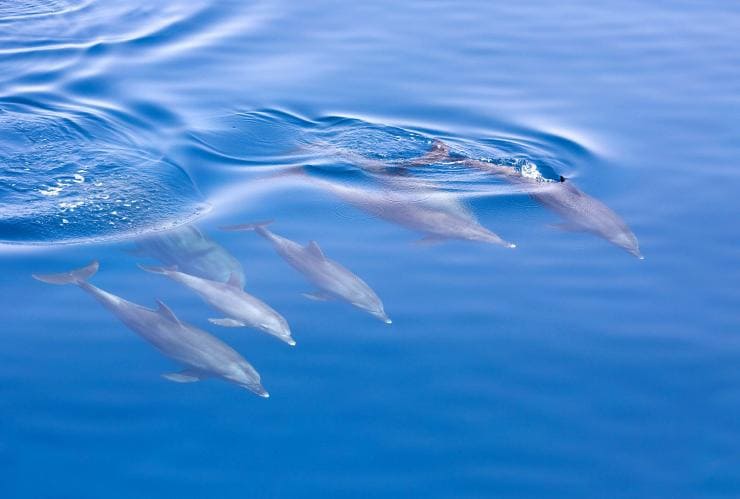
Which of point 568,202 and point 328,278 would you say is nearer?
point 328,278

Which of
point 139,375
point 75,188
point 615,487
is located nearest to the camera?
point 615,487

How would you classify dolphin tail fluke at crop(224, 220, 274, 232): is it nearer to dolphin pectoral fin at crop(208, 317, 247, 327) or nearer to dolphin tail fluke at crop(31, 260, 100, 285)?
dolphin tail fluke at crop(31, 260, 100, 285)

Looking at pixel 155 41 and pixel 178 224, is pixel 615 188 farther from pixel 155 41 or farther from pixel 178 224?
pixel 155 41

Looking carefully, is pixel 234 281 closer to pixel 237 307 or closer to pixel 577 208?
pixel 237 307

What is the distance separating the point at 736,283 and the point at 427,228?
347 centimetres

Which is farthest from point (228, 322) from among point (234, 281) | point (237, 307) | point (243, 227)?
point (243, 227)

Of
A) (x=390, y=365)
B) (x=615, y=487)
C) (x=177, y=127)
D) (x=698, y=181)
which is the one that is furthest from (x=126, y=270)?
(x=698, y=181)

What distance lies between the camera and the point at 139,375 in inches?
315

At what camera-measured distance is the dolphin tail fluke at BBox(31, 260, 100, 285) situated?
9.15 meters

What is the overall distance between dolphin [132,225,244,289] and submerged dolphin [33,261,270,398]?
0.97 meters

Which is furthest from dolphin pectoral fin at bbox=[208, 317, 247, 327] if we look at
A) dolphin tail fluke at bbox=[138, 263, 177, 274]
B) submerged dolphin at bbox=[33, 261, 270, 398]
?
dolphin tail fluke at bbox=[138, 263, 177, 274]

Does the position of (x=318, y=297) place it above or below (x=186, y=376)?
above

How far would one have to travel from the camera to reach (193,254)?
9.80 m

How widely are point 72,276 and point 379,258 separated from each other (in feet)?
10.7
